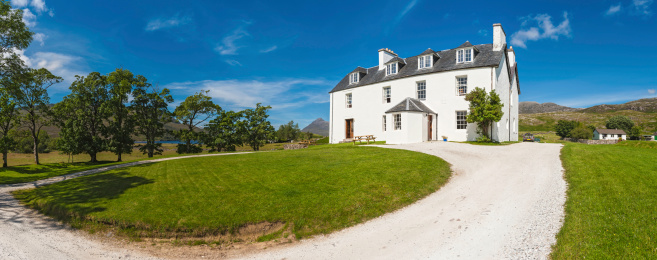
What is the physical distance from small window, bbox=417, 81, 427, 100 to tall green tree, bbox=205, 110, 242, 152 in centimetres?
2599

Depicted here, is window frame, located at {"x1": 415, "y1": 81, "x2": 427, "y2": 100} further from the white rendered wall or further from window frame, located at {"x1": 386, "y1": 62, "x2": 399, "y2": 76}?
window frame, located at {"x1": 386, "y1": 62, "x2": 399, "y2": 76}

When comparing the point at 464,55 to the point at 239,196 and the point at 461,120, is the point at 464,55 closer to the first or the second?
the point at 461,120

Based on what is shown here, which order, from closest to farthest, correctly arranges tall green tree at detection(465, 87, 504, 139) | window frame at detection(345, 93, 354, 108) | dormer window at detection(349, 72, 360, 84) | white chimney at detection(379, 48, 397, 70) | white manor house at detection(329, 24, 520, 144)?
1. tall green tree at detection(465, 87, 504, 139)
2. white manor house at detection(329, 24, 520, 144)
3. white chimney at detection(379, 48, 397, 70)
4. window frame at detection(345, 93, 354, 108)
5. dormer window at detection(349, 72, 360, 84)

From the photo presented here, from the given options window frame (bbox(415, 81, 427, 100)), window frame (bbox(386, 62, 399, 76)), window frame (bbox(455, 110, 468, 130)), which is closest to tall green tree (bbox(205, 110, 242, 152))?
window frame (bbox(386, 62, 399, 76))

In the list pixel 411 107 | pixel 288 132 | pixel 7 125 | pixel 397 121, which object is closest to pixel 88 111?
pixel 7 125

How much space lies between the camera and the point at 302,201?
8.26 metres

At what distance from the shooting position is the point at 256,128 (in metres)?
44.2

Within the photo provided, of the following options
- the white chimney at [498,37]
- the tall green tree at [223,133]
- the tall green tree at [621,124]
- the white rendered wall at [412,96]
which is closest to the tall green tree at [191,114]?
the tall green tree at [223,133]

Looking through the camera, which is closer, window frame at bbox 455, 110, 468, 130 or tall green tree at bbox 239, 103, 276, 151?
window frame at bbox 455, 110, 468, 130

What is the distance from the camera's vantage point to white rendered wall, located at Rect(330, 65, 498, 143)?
26.0 meters

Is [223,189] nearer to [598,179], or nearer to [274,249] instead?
[274,249]

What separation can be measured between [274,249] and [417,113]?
908 inches

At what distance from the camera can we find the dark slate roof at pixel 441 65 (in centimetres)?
2556

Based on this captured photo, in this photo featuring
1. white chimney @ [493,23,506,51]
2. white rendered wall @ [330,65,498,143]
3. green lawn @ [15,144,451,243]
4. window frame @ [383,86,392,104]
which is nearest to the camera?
green lawn @ [15,144,451,243]
